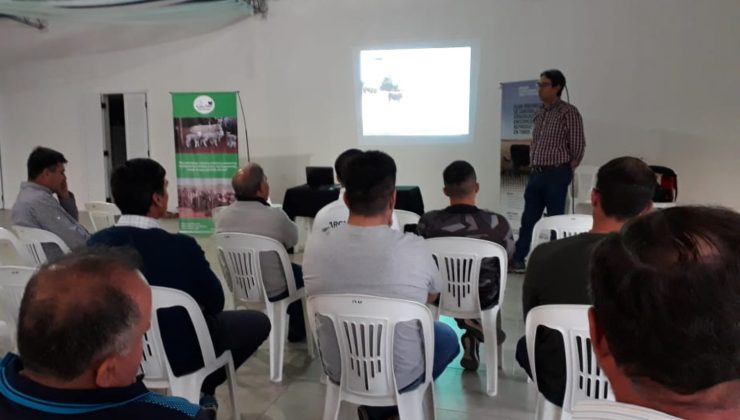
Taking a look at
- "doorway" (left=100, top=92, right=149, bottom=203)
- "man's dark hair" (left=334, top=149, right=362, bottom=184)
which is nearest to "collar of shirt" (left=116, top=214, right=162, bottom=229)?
"man's dark hair" (left=334, top=149, right=362, bottom=184)

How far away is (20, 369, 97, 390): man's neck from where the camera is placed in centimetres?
95

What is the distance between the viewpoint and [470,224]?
2.79m

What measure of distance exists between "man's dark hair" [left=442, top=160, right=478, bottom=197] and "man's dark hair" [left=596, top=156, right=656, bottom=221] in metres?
0.87

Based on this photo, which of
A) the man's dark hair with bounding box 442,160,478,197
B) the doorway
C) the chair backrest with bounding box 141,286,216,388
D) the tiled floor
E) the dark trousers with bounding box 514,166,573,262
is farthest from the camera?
the doorway

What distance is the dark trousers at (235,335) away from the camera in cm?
216

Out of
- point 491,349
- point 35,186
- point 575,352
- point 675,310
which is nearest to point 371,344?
point 575,352

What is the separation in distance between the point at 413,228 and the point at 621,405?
117 inches

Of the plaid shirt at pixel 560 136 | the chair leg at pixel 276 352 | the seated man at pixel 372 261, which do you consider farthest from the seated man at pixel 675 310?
the plaid shirt at pixel 560 136

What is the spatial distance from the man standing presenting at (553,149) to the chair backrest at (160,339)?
11.6ft

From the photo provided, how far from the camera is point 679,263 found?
67cm

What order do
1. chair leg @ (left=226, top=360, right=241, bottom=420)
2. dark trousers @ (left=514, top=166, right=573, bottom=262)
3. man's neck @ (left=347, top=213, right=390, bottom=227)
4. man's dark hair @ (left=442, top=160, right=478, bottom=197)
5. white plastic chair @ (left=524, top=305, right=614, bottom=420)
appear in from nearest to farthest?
white plastic chair @ (left=524, top=305, right=614, bottom=420)
man's neck @ (left=347, top=213, right=390, bottom=227)
chair leg @ (left=226, top=360, right=241, bottom=420)
man's dark hair @ (left=442, top=160, right=478, bottom=197)
dark trousers @ (left=514, top=166, right=573, bottom=262)

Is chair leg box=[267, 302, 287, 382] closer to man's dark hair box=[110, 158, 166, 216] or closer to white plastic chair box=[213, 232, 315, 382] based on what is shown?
white plastic chair box=[213, 232, 315, 382]

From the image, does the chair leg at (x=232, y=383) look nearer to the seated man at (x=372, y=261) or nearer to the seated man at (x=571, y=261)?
the seated man at (x=372, y=261)

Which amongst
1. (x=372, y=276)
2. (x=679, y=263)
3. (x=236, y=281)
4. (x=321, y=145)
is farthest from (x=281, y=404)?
(x=321, y=145)
